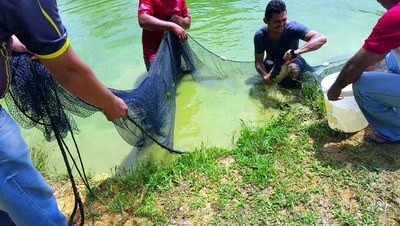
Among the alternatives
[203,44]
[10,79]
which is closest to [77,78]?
[10,79]

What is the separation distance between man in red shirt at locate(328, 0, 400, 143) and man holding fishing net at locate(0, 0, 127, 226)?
6.21 feet

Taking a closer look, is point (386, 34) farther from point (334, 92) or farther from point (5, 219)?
point (5, 219)

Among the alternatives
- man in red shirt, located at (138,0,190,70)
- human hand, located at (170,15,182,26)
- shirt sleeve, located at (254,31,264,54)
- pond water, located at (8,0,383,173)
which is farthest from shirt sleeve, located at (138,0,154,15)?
shirt sleeve, located at (254,31,264,54)

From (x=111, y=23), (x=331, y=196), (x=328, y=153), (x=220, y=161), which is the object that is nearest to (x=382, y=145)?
(x=328, y=153)

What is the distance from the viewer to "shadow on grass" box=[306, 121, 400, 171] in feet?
9.68

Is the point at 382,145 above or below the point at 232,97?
above

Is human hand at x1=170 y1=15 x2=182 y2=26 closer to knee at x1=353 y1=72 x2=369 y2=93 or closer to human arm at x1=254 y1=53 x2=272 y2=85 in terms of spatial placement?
human arm at x1=254 y1=53 x2=272 y2=85

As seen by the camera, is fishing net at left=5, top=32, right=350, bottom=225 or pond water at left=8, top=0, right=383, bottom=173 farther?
pond water at left=8, top=0, right=383, bottom=173

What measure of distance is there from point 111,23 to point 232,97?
381 cm

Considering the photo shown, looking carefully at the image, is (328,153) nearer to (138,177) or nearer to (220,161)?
(220,161)

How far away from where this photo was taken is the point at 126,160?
11.8 ft

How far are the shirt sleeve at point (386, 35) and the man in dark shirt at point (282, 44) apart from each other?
1.37 m

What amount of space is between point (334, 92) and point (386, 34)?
588 mm

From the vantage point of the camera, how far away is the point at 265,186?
2871 millimetres
